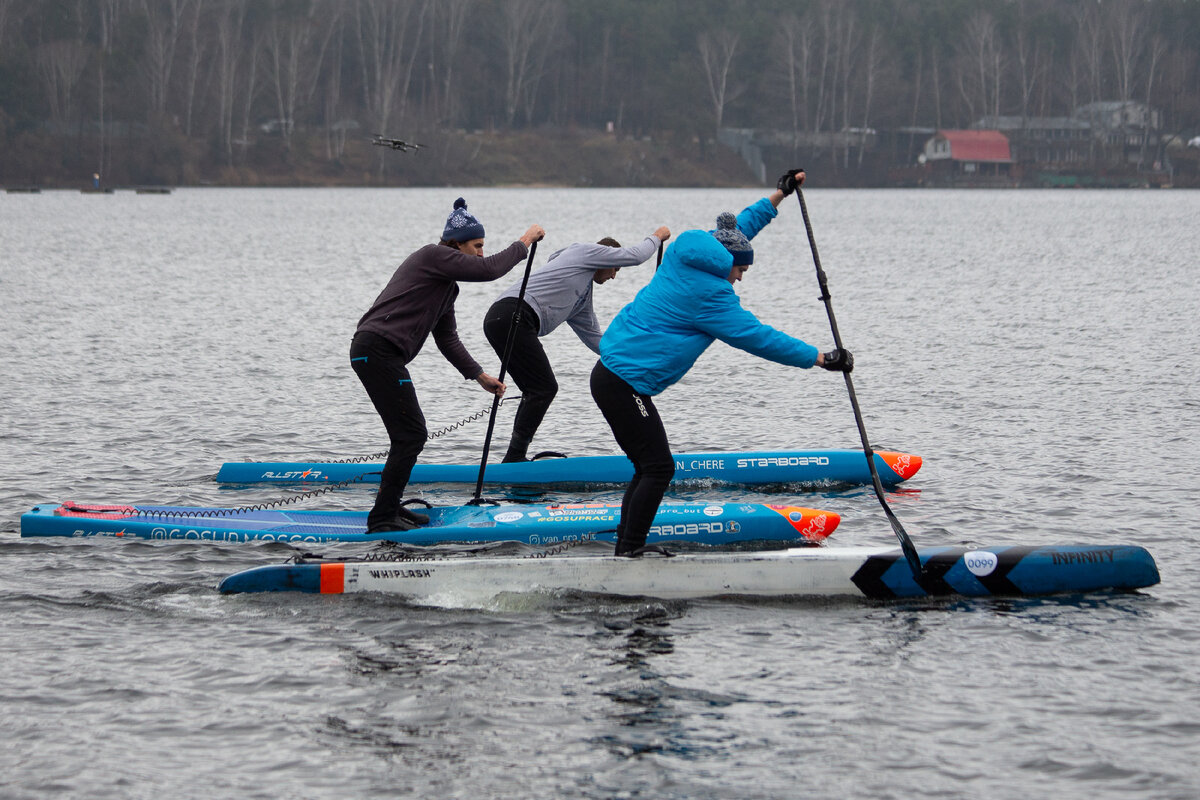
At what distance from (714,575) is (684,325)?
1.97 metres

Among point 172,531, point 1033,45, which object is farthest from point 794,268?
point 1033,45

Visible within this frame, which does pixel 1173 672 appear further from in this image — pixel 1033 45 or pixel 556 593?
pixel 1033 45

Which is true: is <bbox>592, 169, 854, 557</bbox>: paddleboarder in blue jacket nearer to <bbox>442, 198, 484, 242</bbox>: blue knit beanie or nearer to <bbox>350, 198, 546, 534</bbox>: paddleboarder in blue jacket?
<bbox>350, 198, 546, 534</bbox>: paddleboarder in blue jacket

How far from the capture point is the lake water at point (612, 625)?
7535mm

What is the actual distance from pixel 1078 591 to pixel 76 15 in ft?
442

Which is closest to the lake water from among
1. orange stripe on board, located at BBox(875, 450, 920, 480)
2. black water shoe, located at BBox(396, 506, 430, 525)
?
orange stripe on board, located at BBox(875, 450, 920, 480)

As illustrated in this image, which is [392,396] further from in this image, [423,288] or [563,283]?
[563,283]

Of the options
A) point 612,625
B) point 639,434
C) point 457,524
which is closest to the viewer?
point 639,434

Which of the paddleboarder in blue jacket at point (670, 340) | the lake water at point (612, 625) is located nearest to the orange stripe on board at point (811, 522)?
the lake water at point (612, 625)

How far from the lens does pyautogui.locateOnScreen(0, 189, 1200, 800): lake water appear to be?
7535 mm

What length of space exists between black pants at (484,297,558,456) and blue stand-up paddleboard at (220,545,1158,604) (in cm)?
353

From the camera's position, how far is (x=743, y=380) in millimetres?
23156

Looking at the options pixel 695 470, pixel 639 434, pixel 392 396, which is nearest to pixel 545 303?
pixel 695 470

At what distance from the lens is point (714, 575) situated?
1012cm
